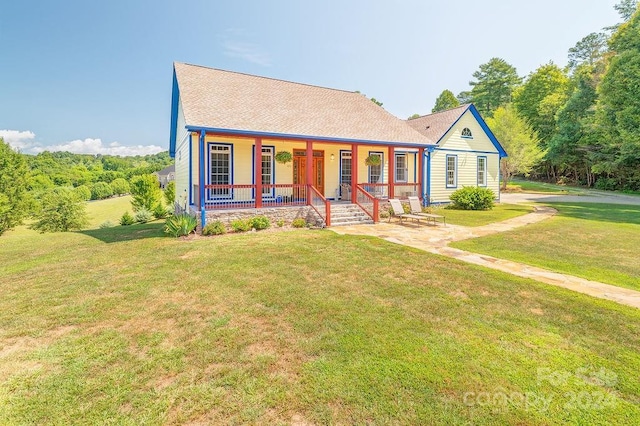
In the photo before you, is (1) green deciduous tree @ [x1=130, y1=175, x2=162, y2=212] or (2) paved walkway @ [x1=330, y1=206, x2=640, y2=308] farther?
(1) green deciduous tree @ [x1=130, y1=175, x2=162, y2=212]

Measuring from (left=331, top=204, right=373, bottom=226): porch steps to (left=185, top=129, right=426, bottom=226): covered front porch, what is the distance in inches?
9.5

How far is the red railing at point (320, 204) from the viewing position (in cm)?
1191

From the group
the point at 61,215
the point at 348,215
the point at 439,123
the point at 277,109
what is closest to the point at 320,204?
the point at 348,215

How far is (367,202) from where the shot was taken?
1428 centimetres

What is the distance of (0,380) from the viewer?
9.88ft

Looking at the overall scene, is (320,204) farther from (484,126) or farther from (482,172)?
(484,126)

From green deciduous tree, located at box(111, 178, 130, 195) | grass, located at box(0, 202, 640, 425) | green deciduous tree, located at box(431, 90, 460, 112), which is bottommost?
grass, located at box(0, 202, 640, 425)

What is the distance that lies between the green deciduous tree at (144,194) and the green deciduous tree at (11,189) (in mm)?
12852

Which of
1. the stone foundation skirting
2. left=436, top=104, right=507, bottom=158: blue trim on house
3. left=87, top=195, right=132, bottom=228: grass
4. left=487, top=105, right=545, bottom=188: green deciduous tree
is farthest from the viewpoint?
left=487, top=105, right=545, bottom=188: green deciduous tree

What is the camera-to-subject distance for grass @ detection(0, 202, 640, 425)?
2.57 m

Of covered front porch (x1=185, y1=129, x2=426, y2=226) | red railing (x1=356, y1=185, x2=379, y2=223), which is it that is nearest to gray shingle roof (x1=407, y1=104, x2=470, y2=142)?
covered front porch (x1=185, y1=129, x2=426, y2=226)

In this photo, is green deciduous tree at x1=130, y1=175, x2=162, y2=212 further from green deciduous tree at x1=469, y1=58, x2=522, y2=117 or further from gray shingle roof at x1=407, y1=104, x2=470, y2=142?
green deciduous tree at x1=469, y1=58, x2=522, y2=117

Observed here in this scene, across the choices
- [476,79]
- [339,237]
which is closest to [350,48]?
[339,237]

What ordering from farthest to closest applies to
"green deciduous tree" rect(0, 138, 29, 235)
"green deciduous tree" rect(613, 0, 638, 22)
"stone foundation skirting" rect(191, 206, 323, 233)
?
"green deciduous tree" rect(613, 0, 638, 22), "green deciduous tree" rect(0, 138, 29, 235), "stone foundation skirting" rect(191, 206, 323, 233)
